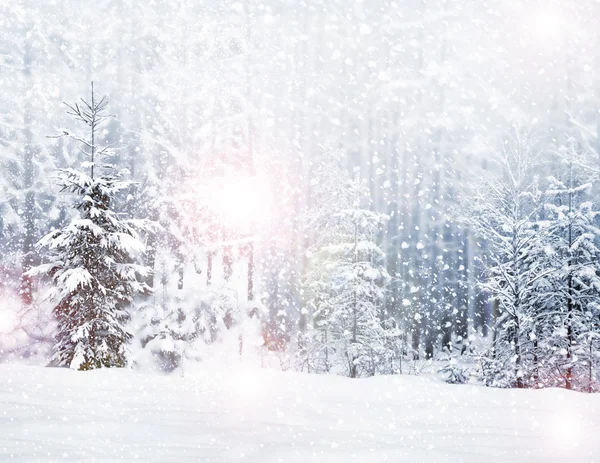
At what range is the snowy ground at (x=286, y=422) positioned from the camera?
14.8 ft

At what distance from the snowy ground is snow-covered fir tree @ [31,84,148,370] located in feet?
20.9

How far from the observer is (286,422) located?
17.8 feet

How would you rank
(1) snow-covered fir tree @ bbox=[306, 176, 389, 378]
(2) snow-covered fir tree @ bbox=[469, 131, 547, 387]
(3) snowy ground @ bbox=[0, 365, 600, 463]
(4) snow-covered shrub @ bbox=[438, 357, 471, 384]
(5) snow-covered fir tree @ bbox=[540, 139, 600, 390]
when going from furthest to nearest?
(1) snow-covered fir tree @ bbox=[306, 176, 389, 378]
(5) snow-covered fir tree @ bbox=[540, 139, 600, 390]
(4) snow-covered shrub @ bbox=[438, 357, 471, 384]
(2) snow-covered fir tree @ bbox=[469, 131, 547, 387]
(3) snowy ground @ bbox=[0, 365, 600, 463]

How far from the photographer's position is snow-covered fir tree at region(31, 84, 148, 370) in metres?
13.6

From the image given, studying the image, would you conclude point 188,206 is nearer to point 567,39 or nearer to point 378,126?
point 378,126

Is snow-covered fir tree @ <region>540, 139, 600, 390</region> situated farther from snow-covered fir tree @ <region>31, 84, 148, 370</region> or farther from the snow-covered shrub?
snow-covered fir tree @ <region>31, 84, 148, 370</region>

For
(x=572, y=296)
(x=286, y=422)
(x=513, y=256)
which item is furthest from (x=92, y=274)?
(x=572, y=296)

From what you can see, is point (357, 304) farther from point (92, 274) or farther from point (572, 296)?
point (92, 274)

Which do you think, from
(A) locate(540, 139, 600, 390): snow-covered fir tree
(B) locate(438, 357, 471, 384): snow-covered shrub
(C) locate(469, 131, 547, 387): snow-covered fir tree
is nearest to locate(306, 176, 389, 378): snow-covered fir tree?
(B) locate(438, 357, 471, 384): snow-covered shrub

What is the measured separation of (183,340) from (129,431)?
21.3 m

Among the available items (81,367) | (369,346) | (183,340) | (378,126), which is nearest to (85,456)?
(81,367)

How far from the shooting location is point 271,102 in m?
35.8

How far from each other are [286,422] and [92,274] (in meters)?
10.4

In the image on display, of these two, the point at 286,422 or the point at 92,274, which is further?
the point at 92,274
